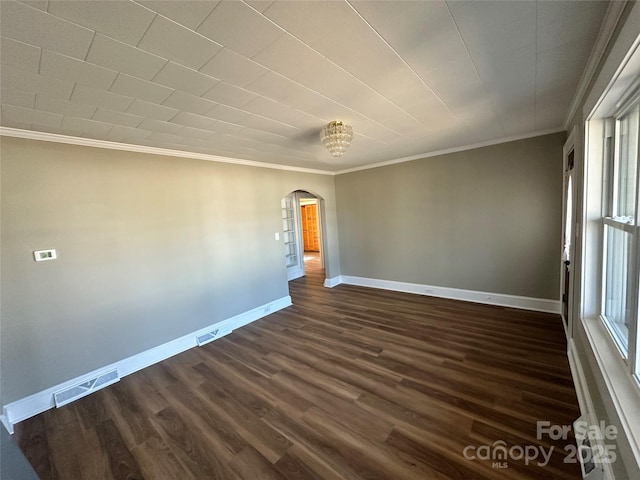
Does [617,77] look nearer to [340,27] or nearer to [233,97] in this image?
[340,27]

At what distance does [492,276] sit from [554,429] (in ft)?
8.60

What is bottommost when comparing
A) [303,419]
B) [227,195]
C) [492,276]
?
[303,419]

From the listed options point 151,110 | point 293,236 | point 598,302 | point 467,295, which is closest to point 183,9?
point 151,110

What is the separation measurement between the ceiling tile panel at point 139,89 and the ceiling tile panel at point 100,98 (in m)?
0.08

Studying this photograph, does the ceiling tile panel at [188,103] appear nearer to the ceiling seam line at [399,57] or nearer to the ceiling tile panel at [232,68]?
the ceiling tile panel at [232,68]

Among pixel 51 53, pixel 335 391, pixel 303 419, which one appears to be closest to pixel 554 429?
pixel 335 391

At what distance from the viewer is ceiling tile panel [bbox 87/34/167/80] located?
4.35 feet

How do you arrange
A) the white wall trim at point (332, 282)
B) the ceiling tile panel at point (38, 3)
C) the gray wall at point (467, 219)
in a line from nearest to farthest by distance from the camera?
the ceiling tile panel at point (38, 3) → the gray wall at point (467, 219) → the white wall trim at point (332, 282)

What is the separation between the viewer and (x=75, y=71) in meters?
1.52

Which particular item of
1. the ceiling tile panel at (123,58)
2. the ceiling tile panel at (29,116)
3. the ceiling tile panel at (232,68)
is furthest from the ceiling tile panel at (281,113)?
the ceiling tile panel at (29,116)

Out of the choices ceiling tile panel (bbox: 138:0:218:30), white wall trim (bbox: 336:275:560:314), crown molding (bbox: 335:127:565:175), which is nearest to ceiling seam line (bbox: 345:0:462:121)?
ceiling tile panel (bbox: 138:0:218:30)

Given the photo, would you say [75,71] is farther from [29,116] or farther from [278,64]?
[278,64]

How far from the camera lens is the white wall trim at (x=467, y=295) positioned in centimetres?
370

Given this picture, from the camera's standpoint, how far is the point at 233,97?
198cm
